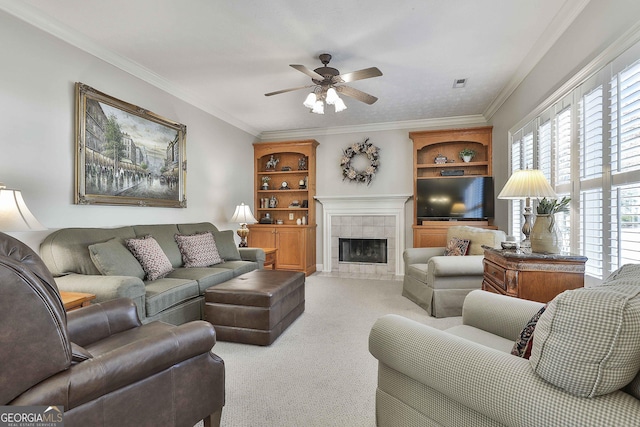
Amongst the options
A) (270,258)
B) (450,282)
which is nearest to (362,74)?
(450,282)

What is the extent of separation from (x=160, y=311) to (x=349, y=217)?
3.89m

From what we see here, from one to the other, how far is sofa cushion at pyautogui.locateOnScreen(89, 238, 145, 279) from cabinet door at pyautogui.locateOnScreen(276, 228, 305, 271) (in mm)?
2939

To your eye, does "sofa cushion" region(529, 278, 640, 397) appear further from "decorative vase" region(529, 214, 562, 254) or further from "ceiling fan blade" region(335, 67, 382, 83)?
"ceiling fan blade" region(335, 67, 382, 83)

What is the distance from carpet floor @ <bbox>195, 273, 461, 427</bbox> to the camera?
67.7 inches

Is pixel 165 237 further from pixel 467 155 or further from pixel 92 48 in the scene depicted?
pixel 467 155

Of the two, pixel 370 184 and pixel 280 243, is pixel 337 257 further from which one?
pixel 370 184

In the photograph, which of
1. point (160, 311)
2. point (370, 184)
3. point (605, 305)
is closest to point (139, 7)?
point (160, 311)

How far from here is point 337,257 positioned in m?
6.02

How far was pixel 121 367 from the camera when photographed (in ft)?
3.58

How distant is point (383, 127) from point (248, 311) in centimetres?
422

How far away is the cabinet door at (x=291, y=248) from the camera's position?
561 centimetres

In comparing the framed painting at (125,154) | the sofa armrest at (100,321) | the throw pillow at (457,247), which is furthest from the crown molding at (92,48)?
the throw pillow at (457,247)

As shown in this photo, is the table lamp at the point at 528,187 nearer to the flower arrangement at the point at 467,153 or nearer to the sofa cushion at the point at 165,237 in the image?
the flower arrangement at the point at 467,153

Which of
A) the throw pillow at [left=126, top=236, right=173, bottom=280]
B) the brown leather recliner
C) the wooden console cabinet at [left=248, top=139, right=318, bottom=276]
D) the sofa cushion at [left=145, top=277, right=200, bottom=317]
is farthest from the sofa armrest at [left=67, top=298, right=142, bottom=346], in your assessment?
the wooden console cabinet at [left=248, top=139, right=318, bottom=276]
